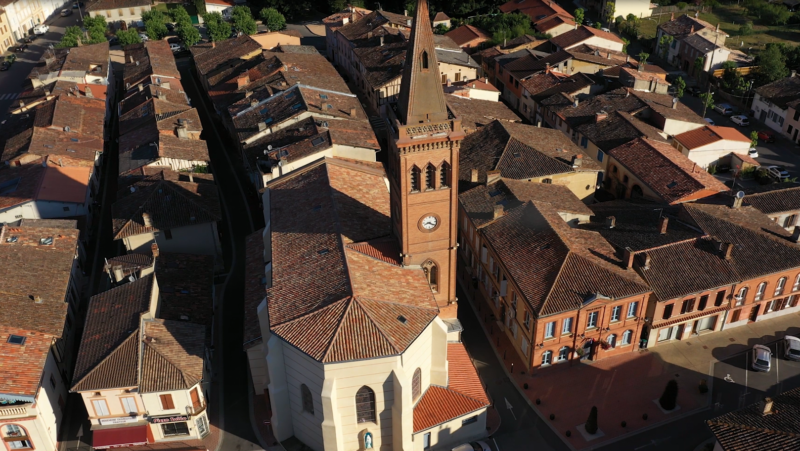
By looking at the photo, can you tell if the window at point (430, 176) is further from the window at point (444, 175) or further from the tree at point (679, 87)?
the tree at point (679, 87)

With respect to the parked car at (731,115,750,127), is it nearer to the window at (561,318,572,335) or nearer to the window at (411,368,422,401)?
the window at (561,318,572,335)

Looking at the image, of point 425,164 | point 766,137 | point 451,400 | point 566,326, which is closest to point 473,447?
point 451,400

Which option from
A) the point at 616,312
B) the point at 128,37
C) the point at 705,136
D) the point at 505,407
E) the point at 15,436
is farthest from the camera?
the point at 128,37

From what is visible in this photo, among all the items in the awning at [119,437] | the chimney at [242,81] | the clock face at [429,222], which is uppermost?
the clock face at [429,222]

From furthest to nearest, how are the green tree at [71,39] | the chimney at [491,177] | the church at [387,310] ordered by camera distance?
the green tree at [71,39], the chimney at [491,177], the church at [387,310]

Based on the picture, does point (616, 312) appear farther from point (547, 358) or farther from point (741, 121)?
point (741, 121)

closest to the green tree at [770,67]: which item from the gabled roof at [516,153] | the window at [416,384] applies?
the gabled roof at [516,153]

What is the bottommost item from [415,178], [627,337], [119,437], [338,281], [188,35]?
[627,337]
